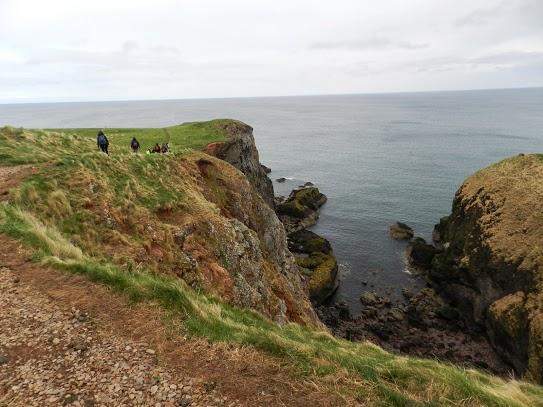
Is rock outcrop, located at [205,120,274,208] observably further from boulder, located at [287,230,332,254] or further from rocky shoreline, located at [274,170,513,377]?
rocky shoreline, located at [274,170,513,377]

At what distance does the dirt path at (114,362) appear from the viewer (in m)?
9.16

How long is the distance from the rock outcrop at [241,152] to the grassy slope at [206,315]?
28705mm

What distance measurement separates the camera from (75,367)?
9.77m

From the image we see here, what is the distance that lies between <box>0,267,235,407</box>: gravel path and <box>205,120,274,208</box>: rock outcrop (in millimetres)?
42680

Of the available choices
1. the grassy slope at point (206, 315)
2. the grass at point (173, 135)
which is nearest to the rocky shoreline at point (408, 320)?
the grass at point (173, 135)

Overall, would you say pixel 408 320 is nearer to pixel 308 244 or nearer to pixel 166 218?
pixel 308 244

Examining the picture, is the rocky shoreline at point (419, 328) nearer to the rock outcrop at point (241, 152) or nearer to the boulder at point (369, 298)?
the boulder at point (369, 298)

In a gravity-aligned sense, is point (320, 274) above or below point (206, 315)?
below

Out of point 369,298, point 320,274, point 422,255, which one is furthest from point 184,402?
point 422,255

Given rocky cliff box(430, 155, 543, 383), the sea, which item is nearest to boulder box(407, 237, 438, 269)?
the sea

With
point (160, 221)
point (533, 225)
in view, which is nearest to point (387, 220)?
point (533, 225)

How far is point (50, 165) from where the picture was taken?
23688 mm

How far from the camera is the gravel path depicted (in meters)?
8.99

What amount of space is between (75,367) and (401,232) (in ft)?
203
